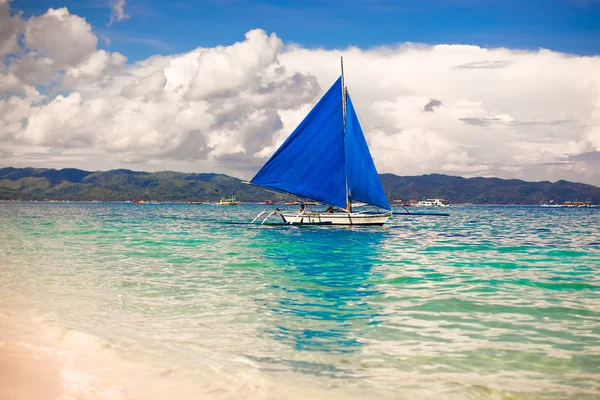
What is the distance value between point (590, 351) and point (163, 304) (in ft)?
30.5

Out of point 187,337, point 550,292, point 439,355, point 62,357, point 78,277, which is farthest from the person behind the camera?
point 78,277

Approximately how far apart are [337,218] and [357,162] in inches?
234

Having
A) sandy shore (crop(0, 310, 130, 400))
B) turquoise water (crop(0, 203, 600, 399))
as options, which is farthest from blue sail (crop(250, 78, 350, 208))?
sandy shore (crop(0, 310, 130, 400))

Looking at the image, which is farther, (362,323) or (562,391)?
A: (362,323)

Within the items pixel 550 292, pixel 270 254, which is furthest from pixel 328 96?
pixel 550 292

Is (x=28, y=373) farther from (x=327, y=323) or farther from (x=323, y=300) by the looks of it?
(x=323, y=300)

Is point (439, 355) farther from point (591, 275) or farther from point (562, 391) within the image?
point (591, 275)

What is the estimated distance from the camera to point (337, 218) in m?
45.5

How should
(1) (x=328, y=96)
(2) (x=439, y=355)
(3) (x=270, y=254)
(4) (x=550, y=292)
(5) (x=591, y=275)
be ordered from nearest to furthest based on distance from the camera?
(2) (x=439, y=355)
(4) (x=550, y=292)
(5) (x=591, y=275)
(3) (x=270, y=254)
(1) (x=328, y=96)

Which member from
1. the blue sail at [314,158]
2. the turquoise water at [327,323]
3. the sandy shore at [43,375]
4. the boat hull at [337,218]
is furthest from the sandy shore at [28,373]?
the boat hull at [337,218]

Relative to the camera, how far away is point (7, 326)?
9.39 m

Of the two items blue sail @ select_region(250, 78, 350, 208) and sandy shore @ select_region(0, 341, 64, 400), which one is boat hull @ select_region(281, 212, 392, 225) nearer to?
blue sail @ select_region(250, 78, 350, 208)

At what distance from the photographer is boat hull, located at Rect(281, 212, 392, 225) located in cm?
4544

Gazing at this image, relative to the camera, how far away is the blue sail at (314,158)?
41938 mm
